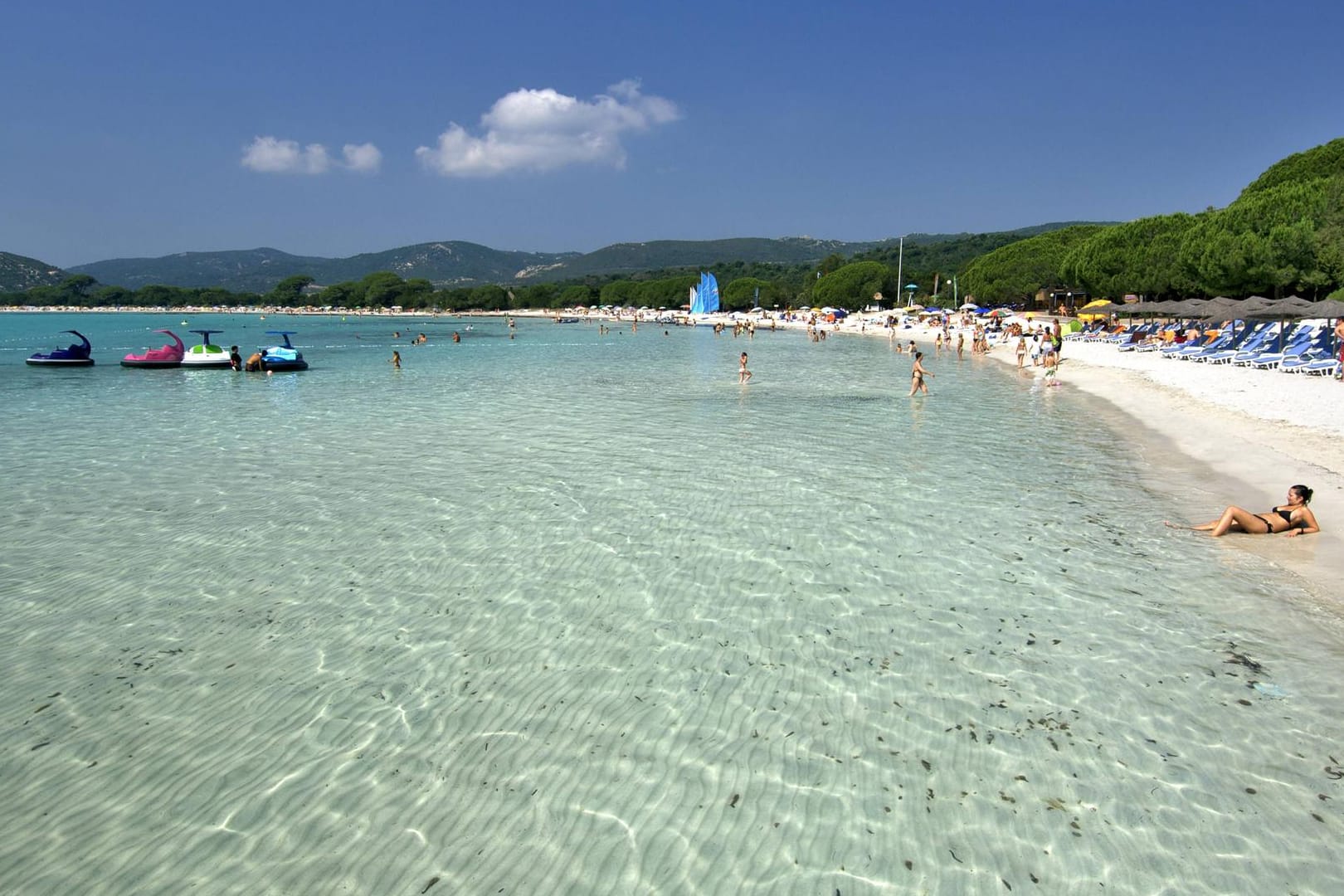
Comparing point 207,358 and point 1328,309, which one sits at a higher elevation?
point 1328,309

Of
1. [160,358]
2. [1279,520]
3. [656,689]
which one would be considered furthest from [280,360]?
[1279,520]

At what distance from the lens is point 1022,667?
5766mm

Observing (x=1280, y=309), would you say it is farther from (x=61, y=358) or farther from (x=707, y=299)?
(x=707, y=299)

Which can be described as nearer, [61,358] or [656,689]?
[656,689]

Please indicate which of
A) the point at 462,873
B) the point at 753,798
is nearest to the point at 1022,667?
the point at 753,798

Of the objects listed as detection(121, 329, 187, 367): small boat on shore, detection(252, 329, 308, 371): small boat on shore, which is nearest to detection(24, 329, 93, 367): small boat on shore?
detection(121, 329, 187, 367): small boat on shore

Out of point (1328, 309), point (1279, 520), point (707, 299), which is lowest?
point (1279, 520)

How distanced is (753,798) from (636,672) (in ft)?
5.48

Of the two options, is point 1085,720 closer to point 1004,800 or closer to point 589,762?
point 1004,800

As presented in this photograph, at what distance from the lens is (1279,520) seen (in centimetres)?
858

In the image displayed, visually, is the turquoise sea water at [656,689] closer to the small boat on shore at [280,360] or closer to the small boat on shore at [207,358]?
the small boat on shore at [280,360]

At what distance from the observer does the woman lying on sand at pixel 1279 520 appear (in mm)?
8477

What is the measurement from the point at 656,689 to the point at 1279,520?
302 inches

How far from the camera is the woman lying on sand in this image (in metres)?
8.48
